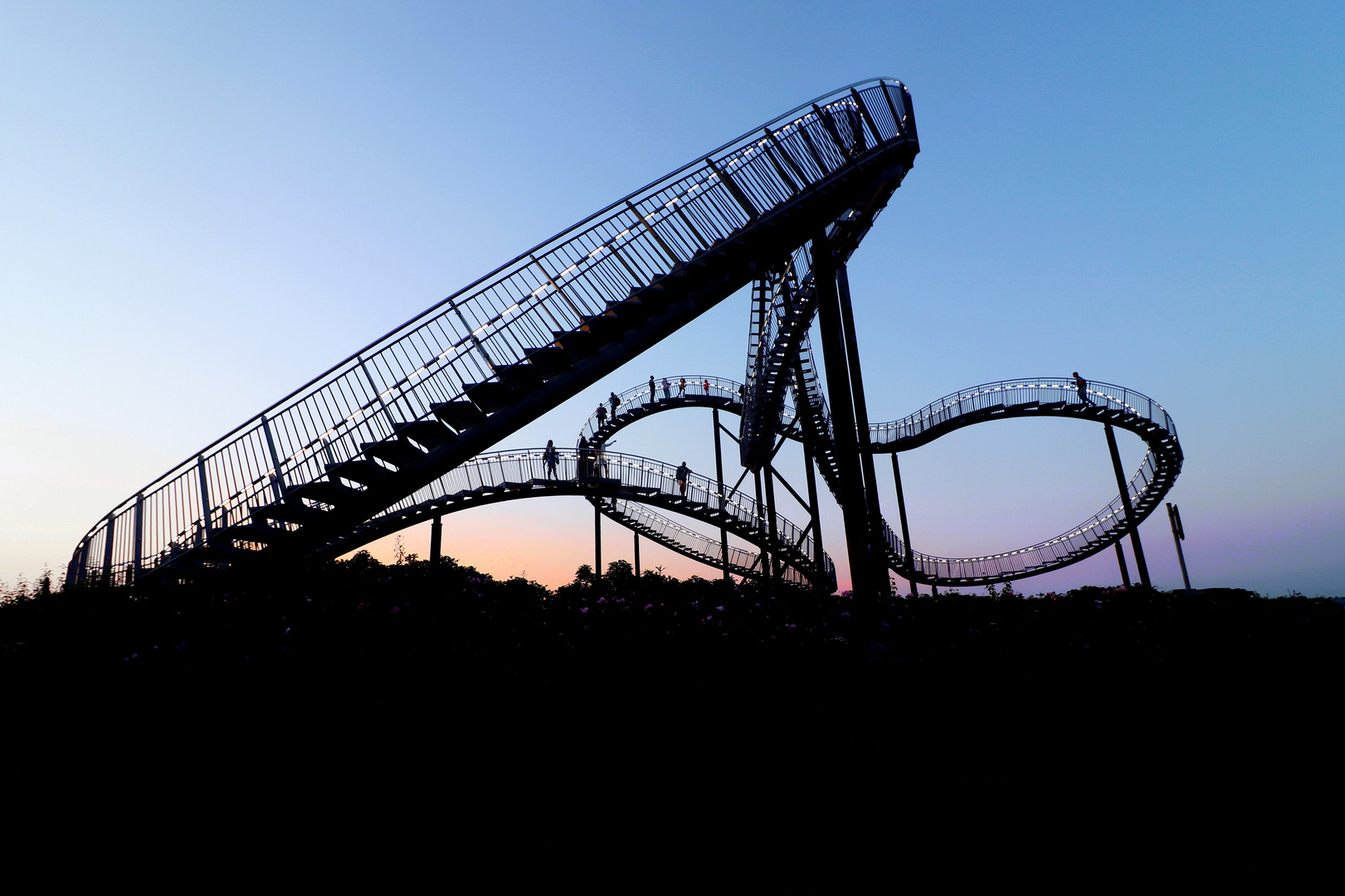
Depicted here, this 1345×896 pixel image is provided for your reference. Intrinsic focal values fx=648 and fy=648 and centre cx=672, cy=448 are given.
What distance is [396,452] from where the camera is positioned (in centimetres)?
792

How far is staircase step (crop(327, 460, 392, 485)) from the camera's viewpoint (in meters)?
7.66

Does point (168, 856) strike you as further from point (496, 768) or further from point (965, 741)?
point (965, 741)

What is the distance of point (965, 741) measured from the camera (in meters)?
4.97

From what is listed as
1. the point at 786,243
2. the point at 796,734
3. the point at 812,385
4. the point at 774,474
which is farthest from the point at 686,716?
the point at 774,474

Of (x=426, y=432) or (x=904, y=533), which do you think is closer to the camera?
(x=426, y=432)

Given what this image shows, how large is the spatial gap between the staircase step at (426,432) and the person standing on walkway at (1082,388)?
23.6m

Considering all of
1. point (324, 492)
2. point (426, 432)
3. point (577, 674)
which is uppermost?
point (426, 432)

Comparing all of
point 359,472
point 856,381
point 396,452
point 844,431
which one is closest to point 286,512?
point 359,472

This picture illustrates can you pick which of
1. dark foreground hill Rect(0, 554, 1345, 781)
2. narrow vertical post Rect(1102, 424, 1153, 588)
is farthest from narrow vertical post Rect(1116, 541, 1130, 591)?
dark foreground hill Rect(0, 554, 1345, 781)

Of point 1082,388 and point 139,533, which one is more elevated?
point 1082,388

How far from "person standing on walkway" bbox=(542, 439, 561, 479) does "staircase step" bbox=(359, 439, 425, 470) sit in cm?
1098

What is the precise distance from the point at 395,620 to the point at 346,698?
1982mm

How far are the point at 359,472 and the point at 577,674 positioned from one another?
379cm

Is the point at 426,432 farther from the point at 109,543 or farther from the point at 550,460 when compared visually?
the point at 550,460
